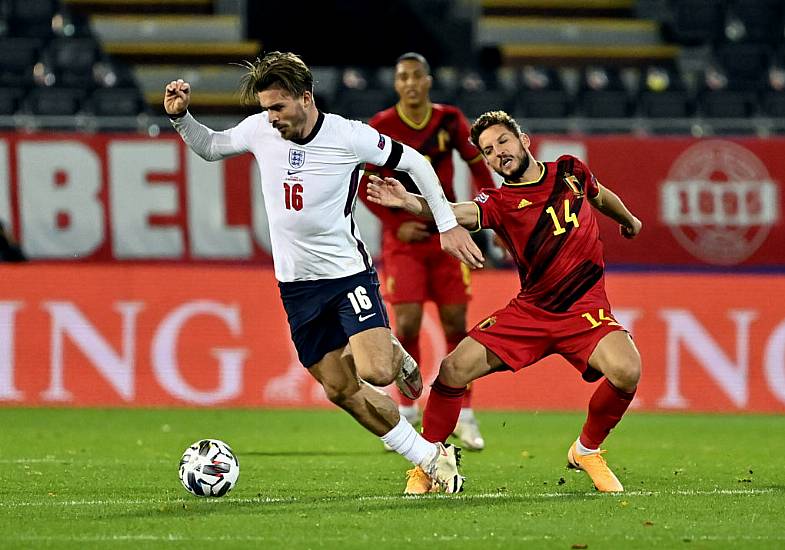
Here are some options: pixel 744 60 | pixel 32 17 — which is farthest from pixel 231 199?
pixel 744 60

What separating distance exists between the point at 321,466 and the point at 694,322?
5.43 metres

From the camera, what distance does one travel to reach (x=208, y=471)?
718 cm

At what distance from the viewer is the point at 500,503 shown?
6.98m

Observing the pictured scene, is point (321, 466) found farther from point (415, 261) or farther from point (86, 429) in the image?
point (86, 429)

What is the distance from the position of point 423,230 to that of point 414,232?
0.21ft

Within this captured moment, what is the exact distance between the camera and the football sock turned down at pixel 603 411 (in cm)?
740

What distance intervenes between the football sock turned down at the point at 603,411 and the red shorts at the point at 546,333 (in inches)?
4.2

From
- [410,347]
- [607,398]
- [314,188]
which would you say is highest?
[314,188]

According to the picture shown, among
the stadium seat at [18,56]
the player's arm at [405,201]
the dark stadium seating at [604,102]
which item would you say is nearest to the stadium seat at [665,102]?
the dark stadium seating at [604,102]

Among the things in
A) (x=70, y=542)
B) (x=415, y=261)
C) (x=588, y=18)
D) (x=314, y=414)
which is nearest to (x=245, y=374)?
(x=314, y=414)

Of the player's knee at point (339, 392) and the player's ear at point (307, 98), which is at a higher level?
the player's ear at point (307, 98)

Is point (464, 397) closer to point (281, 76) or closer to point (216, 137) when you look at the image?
point (216, 137)

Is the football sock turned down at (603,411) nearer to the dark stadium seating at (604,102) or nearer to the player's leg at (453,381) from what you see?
the player's leg at (453,381)

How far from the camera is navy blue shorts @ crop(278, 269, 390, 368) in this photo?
23.8ft
